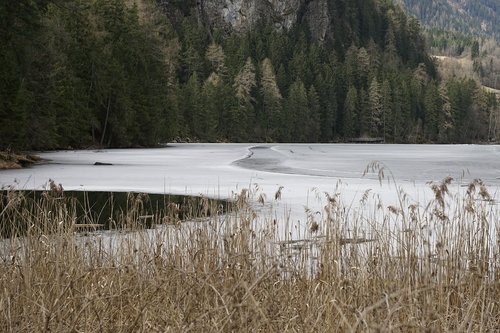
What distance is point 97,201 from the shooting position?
14.4 meters

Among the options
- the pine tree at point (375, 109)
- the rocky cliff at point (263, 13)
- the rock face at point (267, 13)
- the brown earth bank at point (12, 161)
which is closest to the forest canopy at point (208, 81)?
the pine tree at point (375, 109)

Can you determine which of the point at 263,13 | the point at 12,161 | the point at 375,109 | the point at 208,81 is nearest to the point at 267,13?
the point at 263,13

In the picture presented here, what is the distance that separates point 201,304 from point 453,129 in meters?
129

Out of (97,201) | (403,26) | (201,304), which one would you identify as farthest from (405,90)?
(201,304)

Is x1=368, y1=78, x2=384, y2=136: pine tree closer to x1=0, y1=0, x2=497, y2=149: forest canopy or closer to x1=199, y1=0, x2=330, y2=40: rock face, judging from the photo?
x1=0, y1=0, x2=497, y2=149: forest canopy

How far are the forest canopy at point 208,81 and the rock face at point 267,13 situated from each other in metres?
2.86

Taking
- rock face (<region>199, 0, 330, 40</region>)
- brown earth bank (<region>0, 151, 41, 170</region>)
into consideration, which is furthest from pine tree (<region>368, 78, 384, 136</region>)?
brown earth bank (<region>0, 151, 41, 170</region>)

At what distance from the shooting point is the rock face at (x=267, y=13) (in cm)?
13338

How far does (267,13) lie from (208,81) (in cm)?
4617

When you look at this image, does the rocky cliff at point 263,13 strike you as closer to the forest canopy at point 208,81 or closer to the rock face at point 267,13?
the rock face at point 267,13

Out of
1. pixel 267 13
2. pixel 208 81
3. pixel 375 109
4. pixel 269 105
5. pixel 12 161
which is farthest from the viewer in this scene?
pixel 267 13

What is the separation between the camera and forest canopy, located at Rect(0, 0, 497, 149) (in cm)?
3878

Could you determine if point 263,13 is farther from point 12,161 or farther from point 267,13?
point 12,161

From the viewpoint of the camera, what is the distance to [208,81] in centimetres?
9806
